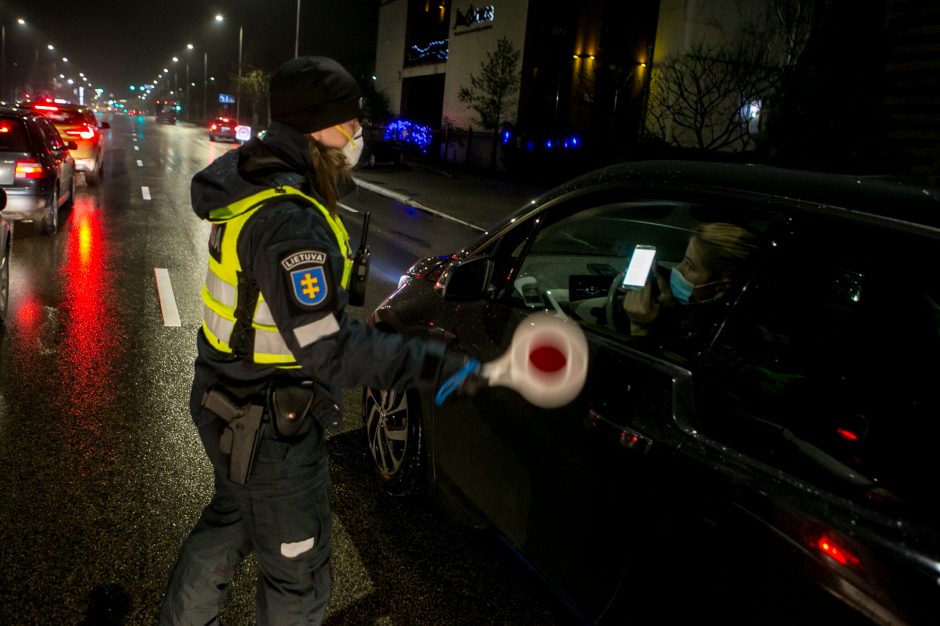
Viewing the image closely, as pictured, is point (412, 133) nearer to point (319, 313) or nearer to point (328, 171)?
A: point (328, 171)

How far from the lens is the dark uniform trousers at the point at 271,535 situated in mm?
1913

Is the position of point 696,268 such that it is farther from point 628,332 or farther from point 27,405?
point 27,405

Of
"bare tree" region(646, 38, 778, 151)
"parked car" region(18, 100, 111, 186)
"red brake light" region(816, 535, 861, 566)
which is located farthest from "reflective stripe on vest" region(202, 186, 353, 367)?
"bare tree" region(646, 38, 778, 151)

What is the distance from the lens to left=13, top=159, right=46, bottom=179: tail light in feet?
30.5

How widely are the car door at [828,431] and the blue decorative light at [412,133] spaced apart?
37106mm

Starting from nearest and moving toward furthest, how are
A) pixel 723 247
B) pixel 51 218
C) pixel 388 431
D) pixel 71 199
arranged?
pixel 723 247 → pixel 388 431 → pixel 51 218 → pixel 71 199

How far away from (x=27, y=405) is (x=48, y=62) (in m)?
133

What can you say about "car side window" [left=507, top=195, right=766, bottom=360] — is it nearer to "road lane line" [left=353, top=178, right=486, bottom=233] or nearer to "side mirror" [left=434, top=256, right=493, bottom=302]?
"side mirror" [left=434, top=256, right=493, bottom=302]

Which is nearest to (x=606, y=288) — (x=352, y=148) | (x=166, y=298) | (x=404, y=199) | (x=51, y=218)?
(x=352, y=148)

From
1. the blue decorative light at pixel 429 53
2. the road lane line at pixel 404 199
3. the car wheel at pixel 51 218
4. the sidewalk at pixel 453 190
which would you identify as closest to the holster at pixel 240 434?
the car wheel at pixel 51 218

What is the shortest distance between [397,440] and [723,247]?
1.77 meters

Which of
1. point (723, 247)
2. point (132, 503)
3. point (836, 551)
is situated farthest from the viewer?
point (132, 503)

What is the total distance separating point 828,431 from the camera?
2.37 m

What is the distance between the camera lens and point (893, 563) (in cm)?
139
